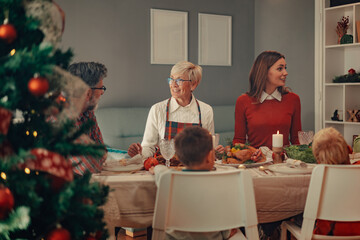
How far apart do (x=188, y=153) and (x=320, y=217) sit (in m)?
0.60

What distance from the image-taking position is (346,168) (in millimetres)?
1573

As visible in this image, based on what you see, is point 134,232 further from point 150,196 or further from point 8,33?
point 8,33

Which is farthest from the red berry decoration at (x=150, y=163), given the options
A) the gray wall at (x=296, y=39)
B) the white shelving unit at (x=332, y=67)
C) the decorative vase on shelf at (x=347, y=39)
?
the gray wall at (x=296, y=39)

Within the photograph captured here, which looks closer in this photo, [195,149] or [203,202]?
[203,202]

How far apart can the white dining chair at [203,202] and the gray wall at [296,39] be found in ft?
11.1

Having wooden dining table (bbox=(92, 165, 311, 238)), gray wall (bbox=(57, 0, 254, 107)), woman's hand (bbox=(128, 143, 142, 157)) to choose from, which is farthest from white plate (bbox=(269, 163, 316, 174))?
gray wall (bbox=(57, 0, 254, 107))

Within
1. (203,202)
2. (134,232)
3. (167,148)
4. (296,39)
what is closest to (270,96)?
(167,148)

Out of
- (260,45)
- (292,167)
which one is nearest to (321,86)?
(260,45)

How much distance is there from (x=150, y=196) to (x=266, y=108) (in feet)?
4.68

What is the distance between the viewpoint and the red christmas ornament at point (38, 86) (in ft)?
3.22

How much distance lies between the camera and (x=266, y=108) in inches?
112

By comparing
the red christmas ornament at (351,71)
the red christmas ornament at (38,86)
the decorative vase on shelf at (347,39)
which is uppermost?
the decorative vase on shelf at (347,39)

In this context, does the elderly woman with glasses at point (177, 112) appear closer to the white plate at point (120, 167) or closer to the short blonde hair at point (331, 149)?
the white plate at point (120, 167)

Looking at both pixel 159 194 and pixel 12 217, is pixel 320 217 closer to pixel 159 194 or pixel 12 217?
pixel 159 194
